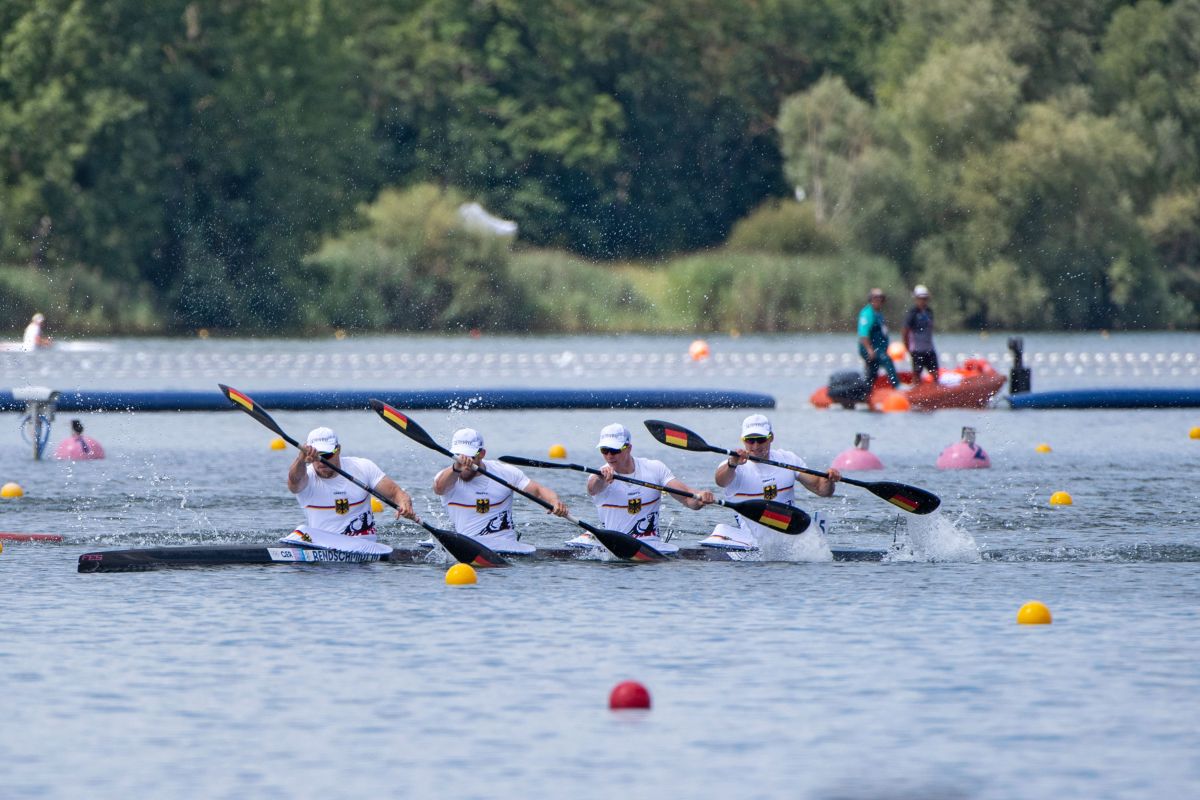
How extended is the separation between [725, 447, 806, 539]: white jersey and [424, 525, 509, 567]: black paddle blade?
2.11 m

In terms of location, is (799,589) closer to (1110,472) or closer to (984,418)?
(1110,472)

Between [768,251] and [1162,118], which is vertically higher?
[1162,118]

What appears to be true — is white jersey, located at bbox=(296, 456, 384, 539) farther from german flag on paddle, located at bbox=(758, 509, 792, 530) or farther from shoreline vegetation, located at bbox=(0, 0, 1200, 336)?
shoreline vegetation, located at bbox=(0, 0, 1200, 336)

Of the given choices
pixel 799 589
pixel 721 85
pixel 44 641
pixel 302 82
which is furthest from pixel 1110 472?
pixel 721 85

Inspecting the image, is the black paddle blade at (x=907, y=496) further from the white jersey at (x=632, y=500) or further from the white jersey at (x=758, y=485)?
the white jersey at (x=632, y=500)

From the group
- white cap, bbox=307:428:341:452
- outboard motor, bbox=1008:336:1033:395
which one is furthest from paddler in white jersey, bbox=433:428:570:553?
outboard motor, bbox=1008:336:1033:395

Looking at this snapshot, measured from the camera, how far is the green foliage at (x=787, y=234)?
63062 millimetres

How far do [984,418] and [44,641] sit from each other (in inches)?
840

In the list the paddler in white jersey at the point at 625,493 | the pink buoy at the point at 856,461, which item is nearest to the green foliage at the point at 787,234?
the pink buoy at the point at 856,461

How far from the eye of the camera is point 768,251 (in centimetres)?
6344

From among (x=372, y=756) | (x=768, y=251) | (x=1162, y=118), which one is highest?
(x=1162, y=118)

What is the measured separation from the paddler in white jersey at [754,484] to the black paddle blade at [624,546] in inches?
23.7

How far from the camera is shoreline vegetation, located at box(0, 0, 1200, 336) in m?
60.9

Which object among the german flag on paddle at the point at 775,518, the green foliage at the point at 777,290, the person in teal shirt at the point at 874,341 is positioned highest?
the green foliage at the point at 777,290
